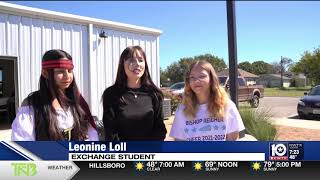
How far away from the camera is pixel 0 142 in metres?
2.78

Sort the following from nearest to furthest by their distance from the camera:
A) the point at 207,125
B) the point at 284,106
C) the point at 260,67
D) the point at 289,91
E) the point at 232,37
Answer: the point at 207,125, the point at 232,37, the point at 260,67, the point at 289,91, the point at 284,106

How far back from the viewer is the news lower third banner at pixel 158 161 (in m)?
2.73

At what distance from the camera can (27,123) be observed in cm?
238

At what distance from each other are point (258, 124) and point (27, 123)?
2.86 m

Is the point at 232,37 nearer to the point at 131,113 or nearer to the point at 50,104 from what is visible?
the point at 131,113

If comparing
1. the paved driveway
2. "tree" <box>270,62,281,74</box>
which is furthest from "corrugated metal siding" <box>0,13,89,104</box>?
"tree" <box>270,62,281,74</box>

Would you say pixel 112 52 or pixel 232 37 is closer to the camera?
pixel 232 37

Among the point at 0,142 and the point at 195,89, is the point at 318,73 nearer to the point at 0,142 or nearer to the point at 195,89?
the point at 195,89

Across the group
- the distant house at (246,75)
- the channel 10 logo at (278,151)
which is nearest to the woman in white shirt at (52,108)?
the channel 10 logo at (278,151)

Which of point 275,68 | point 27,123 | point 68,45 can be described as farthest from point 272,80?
point 68,45

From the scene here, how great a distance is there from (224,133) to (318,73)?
1.23 metres

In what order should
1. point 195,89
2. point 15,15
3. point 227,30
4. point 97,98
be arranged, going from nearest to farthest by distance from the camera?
point 195,89
point 227,30
point 15,15
point 97,98

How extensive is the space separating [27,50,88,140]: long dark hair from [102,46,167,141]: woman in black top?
0.68 ft

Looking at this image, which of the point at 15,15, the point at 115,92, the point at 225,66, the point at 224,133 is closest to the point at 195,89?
the point at 224,133
